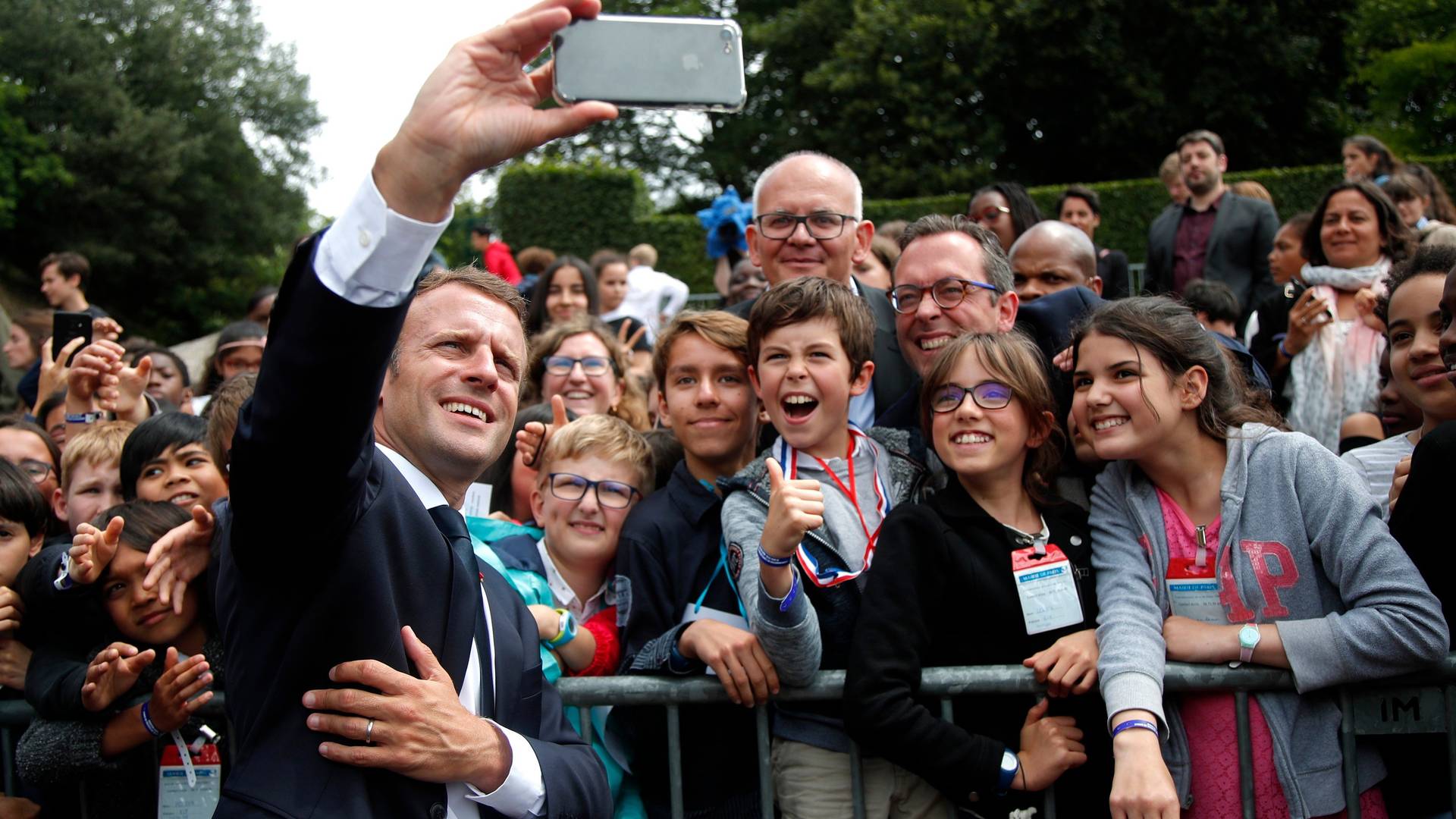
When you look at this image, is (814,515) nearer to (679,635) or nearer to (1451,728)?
(679,635)

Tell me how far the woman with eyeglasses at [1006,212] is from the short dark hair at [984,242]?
2407 mm

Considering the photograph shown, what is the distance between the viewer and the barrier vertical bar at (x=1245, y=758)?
269 centimetres

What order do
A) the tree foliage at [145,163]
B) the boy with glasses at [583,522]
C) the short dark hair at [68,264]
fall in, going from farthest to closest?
the tree foliage at [145,163]
the short dark hair at [68,264]
the boy with glasses at [583,522]

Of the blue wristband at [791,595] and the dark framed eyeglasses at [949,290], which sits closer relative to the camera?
the blue wristband at [791,595]

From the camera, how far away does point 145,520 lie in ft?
10.6

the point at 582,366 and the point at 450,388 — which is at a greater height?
the point at 582,366

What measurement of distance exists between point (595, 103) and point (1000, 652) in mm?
1905

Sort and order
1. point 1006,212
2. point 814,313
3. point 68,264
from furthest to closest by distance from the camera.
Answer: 1. point 68,264
2. point 1006,212
3. point 814,313

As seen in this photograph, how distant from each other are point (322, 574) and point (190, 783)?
1618mm

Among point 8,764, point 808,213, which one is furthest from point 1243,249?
point 8,764

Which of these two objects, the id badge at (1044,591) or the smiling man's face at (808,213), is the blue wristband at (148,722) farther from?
the smiling man's face at (808,213)

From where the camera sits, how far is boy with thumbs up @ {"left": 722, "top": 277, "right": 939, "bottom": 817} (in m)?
2.73

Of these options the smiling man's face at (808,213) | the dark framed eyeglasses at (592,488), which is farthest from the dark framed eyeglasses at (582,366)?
the dark framed eyeglasses at (592,488)

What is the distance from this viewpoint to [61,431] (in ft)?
17.1
